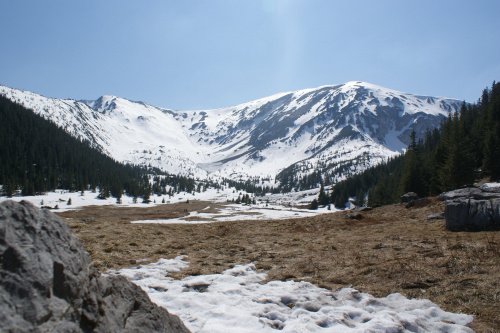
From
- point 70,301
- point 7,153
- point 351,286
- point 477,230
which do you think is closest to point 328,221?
point 477,230

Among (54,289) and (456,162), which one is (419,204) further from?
(54,289)

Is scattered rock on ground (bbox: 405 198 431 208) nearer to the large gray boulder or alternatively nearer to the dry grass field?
the dry grass field

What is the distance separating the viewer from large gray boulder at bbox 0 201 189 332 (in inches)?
108

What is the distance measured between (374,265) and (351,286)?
85.2 inches

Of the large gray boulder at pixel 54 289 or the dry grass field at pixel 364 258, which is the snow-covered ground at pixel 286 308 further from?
the large gray boulder at pixel 54 289

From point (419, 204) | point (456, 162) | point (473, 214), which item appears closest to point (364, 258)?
point (473, 214)

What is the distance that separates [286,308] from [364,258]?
5.32 metres

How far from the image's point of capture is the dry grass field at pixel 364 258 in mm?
6684

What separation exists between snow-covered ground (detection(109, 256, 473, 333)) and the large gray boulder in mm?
1682

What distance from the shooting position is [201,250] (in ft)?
42.4

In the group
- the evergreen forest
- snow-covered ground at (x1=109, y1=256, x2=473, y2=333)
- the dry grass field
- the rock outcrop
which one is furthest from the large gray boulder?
the evergreen forest

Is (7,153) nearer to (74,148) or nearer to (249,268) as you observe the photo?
(74,148)

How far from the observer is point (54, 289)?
322 centimetres

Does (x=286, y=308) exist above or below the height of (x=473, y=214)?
below
